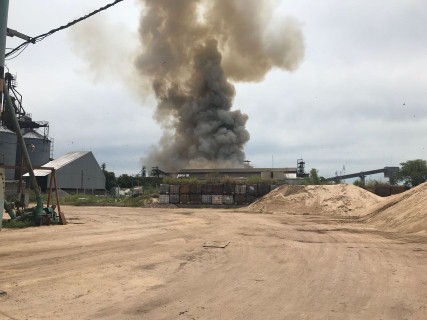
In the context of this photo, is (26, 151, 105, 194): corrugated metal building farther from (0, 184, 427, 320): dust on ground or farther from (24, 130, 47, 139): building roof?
(0, 184, 427, 320): dust on ground

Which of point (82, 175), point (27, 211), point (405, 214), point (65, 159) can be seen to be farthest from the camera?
point (65, 159)

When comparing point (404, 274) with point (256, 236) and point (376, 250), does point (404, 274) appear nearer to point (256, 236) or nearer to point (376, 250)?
point (376, 250)

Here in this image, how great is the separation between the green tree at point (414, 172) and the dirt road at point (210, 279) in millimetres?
60379

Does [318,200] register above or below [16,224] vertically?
above

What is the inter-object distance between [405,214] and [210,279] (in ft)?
40.8

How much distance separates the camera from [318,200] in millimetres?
28188

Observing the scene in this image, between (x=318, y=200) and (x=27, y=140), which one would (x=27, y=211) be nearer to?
(x=318, y=200)

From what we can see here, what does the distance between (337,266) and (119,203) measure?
30.5 meters

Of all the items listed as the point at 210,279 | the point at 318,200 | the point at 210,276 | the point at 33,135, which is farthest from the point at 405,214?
the point at 33,135

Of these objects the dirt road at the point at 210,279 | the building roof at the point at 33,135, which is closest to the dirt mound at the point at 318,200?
the dirt road at the point at 210,279

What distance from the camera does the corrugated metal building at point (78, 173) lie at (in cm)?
6594

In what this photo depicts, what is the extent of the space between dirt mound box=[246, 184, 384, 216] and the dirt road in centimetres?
1410

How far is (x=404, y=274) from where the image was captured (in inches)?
296

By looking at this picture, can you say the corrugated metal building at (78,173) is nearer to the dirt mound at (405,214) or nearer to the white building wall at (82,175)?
the white building wall at (82,175)
